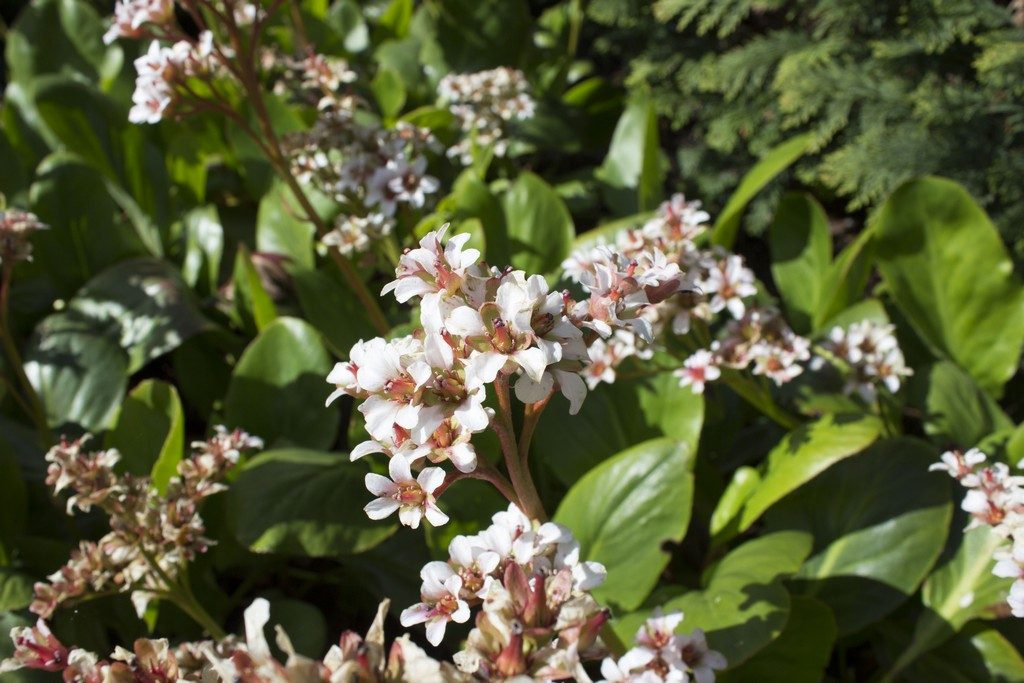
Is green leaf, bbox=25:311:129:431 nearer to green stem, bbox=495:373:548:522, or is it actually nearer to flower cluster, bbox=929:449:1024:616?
green stem, bbox=495:373:548:522

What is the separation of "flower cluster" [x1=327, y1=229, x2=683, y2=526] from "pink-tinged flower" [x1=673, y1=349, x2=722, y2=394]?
0.66m

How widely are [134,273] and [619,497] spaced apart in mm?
1380

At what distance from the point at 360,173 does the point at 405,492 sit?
105cm

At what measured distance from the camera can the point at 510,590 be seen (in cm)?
84

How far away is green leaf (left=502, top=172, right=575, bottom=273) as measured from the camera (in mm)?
2309

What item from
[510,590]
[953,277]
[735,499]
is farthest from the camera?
[953,277]

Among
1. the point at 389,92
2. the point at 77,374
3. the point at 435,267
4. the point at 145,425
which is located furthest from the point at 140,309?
the point at 435,267

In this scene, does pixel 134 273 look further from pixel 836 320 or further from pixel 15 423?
pixel 836 320

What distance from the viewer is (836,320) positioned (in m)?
2.07

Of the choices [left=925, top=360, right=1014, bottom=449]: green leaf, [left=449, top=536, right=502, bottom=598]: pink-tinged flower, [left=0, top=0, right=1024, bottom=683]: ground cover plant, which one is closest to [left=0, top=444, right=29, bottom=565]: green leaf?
[left=0, top=0, right=1024, bottom=683]: ground cover plant

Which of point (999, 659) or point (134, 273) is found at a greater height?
point (134, 273)

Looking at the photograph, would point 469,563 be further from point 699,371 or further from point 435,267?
point 699,371

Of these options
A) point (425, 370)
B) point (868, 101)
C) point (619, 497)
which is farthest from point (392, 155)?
point (868, 101)

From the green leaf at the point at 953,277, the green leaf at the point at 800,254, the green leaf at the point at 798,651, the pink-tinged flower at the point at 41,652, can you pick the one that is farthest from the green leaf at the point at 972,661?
the pink-tinged flower at the point at 41,652
